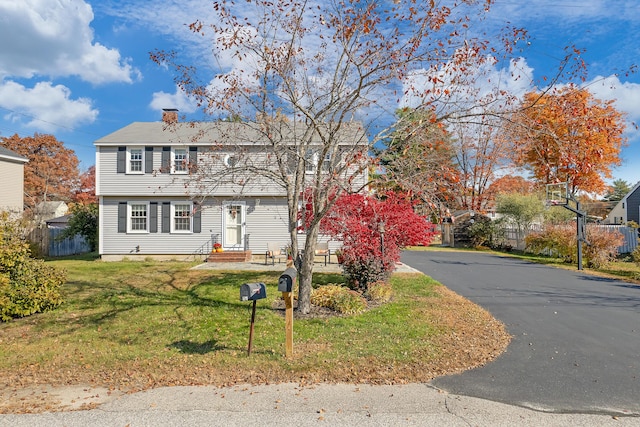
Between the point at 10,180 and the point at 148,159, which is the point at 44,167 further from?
the point at 148,159

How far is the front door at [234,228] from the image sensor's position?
17.0 m

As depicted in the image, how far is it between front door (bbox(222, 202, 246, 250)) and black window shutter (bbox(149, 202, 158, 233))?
2856 mm

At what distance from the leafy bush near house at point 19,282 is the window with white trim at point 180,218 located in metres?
8.40

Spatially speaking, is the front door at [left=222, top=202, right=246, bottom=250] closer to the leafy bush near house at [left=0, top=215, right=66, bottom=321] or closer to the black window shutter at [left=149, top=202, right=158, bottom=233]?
the black window shutter at [left=149, top=202, right=158, bottom=233]

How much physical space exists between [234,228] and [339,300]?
10.00 m

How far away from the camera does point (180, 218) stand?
56.0 ft

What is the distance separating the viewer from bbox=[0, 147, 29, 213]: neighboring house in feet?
68.2

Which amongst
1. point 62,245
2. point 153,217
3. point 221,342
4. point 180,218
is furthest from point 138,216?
point 221,342

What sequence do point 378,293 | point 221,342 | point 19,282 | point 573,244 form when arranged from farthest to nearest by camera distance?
point 573,244, point 378,293, point 19,282, point 221,342

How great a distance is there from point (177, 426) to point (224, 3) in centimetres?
651

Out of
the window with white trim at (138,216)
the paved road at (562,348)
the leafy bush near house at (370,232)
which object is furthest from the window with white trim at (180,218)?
the paved road at (562,348)

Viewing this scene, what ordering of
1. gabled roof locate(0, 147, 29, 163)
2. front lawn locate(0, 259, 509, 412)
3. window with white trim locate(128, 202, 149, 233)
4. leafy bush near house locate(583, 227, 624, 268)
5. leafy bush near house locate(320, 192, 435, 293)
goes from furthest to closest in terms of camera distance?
gabled roof locate(0, 147, 29, 163), window with white trim locate(128, 202, 149, 233), leafy bush near house locate(583, 227, 624, 268), leafy bush near house locate(320, 192, 435, 293), front lawn locate(0, 259, 509, 412)

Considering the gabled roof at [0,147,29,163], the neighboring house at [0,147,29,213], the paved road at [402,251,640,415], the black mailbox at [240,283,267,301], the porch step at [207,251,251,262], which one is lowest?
the paved road at [402,251,640,415]

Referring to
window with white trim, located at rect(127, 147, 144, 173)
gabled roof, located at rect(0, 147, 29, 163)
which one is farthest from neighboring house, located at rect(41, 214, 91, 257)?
window with white trim, located at rect(127, 147, 144, 173)
